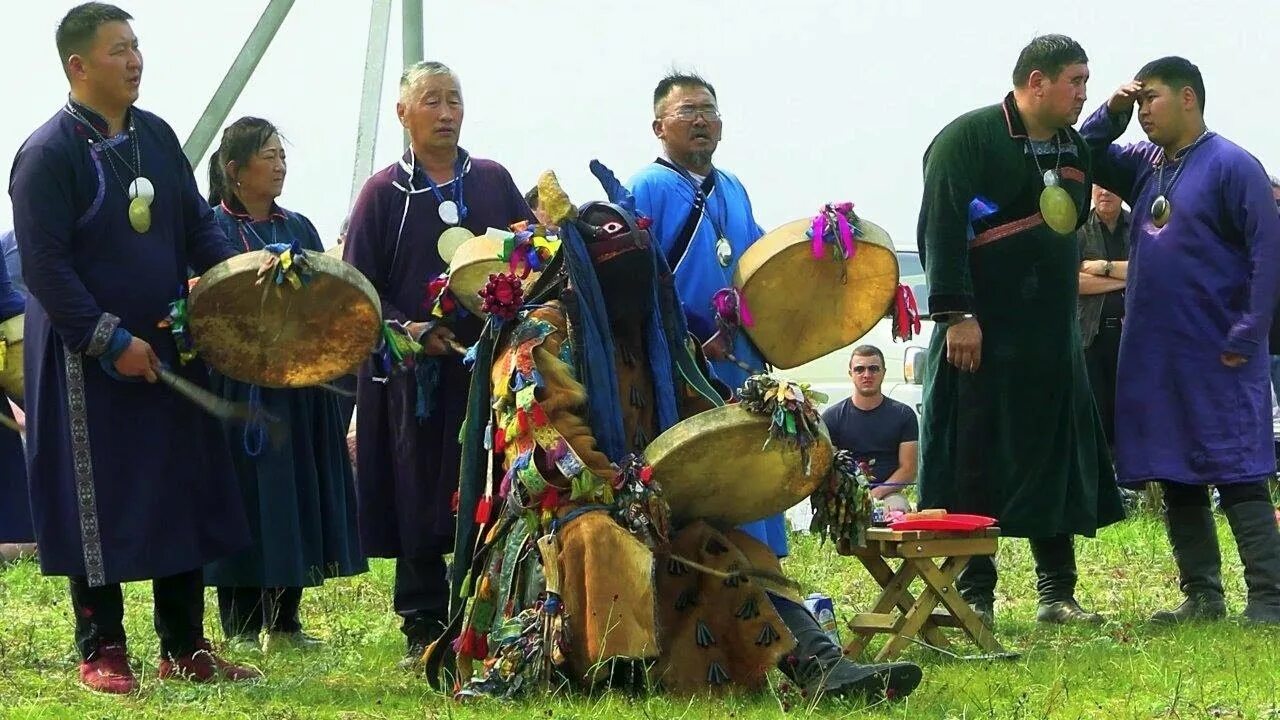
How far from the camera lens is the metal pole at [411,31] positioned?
14383mm

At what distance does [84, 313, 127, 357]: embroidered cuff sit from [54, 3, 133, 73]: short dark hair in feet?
2.90

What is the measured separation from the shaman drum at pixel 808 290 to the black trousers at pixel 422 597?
4.66ft

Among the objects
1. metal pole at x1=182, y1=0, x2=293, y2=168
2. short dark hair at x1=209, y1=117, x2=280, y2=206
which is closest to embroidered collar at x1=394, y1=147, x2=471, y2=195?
short dark hair at x1=209, y1=117, x2=280, y2=206

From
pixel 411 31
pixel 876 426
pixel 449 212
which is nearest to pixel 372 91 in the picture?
pixel 411 31

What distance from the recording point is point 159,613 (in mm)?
6191

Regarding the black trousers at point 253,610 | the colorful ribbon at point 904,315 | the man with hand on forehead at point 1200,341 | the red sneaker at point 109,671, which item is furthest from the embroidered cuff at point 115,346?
the man with hand on forehead at point 1200,341

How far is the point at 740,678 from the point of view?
5.47 meters

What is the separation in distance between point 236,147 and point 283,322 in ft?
4.75

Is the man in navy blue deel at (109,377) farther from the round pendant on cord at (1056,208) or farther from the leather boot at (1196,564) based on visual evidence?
the leather boot at (1196,564)

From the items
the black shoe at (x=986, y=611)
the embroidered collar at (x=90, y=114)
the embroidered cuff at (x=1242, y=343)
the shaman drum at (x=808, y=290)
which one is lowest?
the black shoe at (x=986, y=611)

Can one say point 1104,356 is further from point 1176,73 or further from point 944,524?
point 944,524

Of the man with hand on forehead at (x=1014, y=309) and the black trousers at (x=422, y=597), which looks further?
the man with hand on forehead at (x=1014, y=309)

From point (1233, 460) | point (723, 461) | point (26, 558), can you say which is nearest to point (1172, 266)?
point (1233, 460)

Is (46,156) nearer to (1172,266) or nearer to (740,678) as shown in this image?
(740,678)
